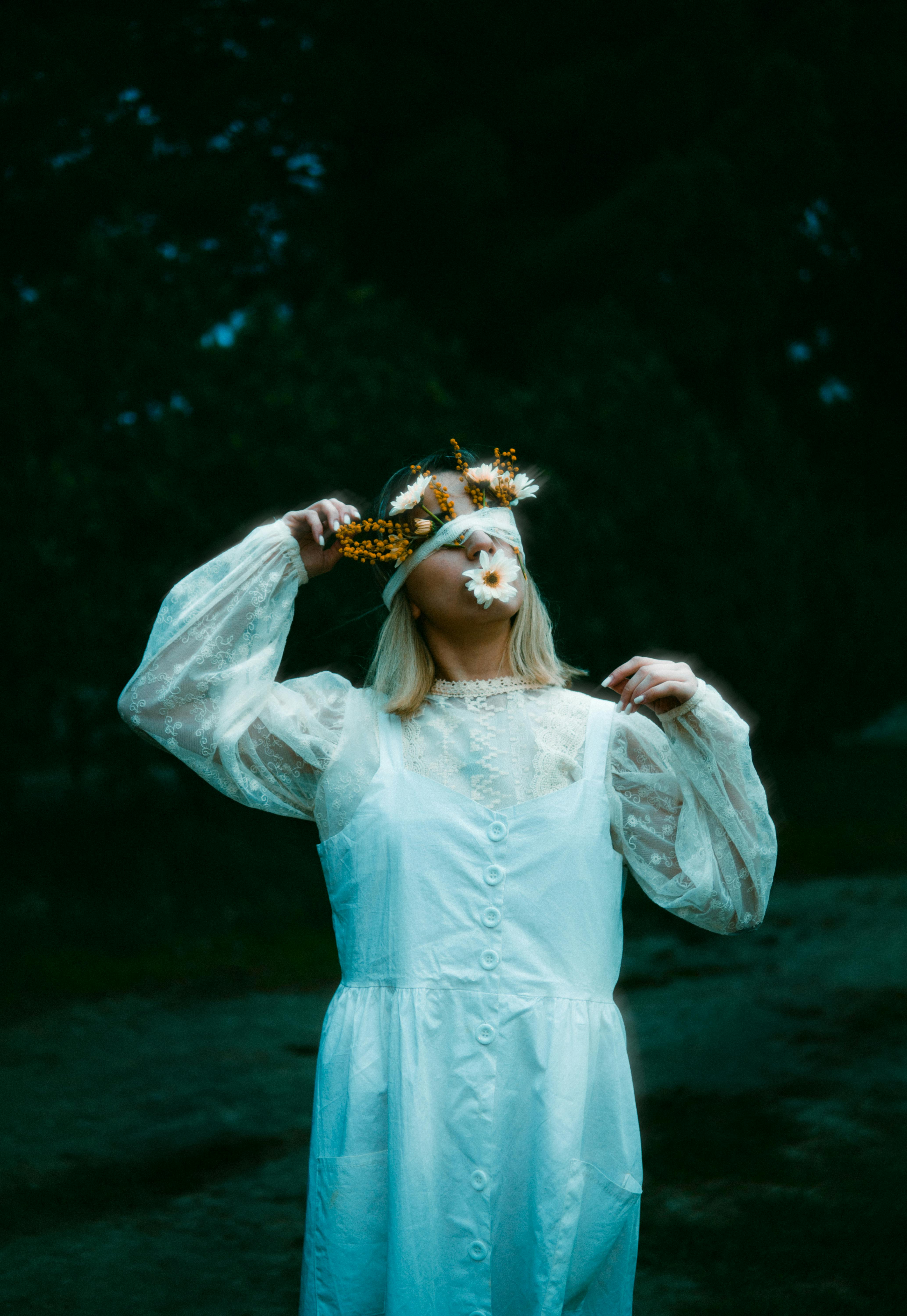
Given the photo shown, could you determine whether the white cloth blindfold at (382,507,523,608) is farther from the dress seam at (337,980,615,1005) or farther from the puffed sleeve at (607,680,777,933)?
the dress seam at (337,980,615,1005)

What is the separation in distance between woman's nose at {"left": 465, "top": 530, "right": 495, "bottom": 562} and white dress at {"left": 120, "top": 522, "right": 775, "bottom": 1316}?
240 mm

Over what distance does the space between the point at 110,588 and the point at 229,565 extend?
5.38m

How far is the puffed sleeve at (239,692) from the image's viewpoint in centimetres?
205

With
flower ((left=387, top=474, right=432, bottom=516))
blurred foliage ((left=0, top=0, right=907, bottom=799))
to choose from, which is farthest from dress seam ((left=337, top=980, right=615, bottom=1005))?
blurred foliage ((left=0, top=0, right=907, bottom=799))

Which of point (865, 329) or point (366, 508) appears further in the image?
point (865, 329)

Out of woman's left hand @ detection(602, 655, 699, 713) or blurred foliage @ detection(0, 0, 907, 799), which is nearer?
woman's left hand @ detection(602, 655, 699, 713)

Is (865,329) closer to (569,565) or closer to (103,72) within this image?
(569,565)

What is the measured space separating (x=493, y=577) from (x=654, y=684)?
35 centimetres

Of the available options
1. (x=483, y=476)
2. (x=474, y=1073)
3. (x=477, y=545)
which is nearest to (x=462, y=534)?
(x=477, y=545)

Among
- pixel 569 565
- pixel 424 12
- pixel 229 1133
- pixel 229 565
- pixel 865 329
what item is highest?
pixel 424 12

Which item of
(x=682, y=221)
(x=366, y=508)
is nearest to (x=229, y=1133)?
(x=366, y=508)

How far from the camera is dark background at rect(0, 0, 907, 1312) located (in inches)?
293

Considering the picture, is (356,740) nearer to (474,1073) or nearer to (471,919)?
(471,919)

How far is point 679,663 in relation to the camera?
1837mm
